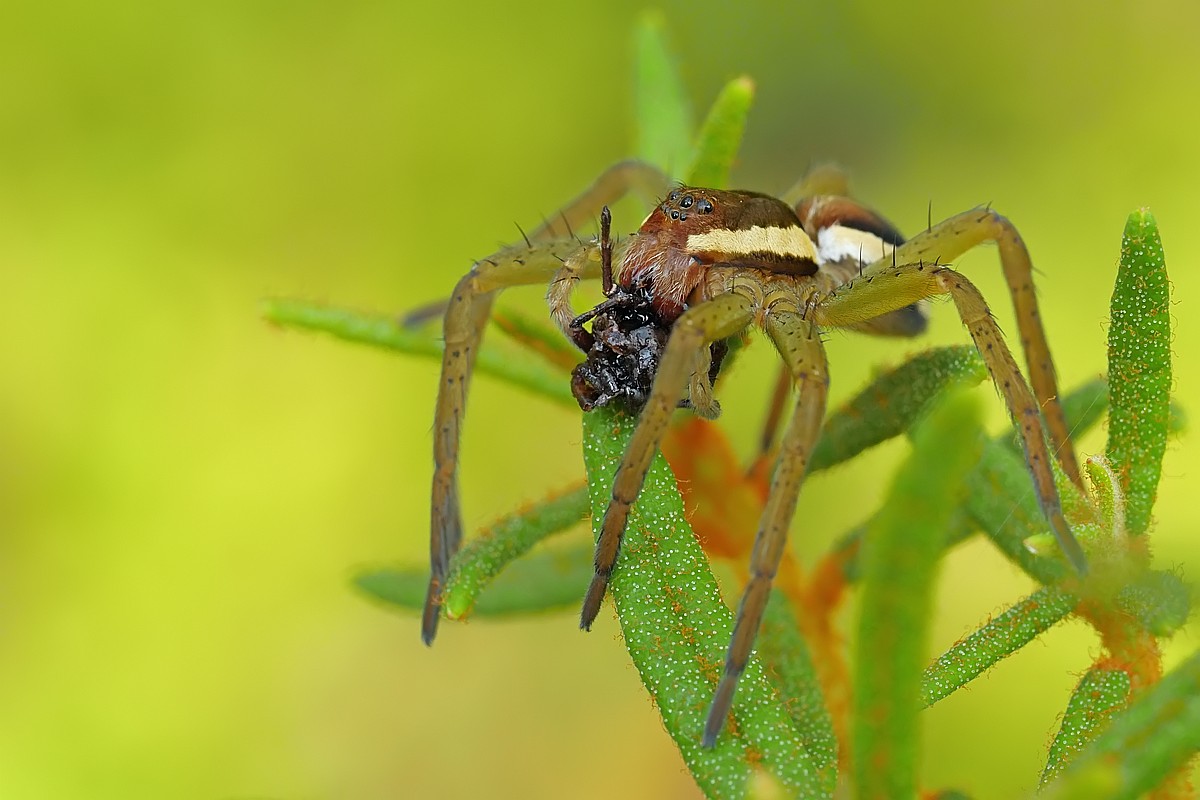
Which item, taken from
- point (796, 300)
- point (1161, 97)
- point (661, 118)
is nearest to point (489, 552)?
point (796, 300)

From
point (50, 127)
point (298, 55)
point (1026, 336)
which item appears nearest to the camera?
point (1026, 336)

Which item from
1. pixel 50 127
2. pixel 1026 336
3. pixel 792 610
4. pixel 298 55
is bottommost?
pixel 792 610

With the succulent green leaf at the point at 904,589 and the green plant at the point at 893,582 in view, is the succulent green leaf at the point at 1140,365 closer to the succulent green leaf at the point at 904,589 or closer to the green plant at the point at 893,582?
the green plant at the point at 893,582

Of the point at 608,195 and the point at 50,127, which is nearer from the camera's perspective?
the point at 608,195

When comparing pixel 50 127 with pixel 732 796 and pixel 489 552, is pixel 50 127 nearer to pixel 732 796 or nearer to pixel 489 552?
pixel 489 552

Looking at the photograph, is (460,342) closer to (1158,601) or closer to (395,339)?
(395,339)

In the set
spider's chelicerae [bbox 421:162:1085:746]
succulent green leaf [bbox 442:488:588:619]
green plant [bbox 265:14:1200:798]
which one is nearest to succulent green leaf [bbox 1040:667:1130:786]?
green plant [bbox 265:14:1200:798]

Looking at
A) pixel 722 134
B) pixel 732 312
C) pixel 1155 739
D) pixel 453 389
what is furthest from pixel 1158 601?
pixel 453 389

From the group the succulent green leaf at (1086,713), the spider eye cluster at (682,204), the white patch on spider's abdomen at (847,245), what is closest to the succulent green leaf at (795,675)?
the succulent green leaf at (1086,713)
